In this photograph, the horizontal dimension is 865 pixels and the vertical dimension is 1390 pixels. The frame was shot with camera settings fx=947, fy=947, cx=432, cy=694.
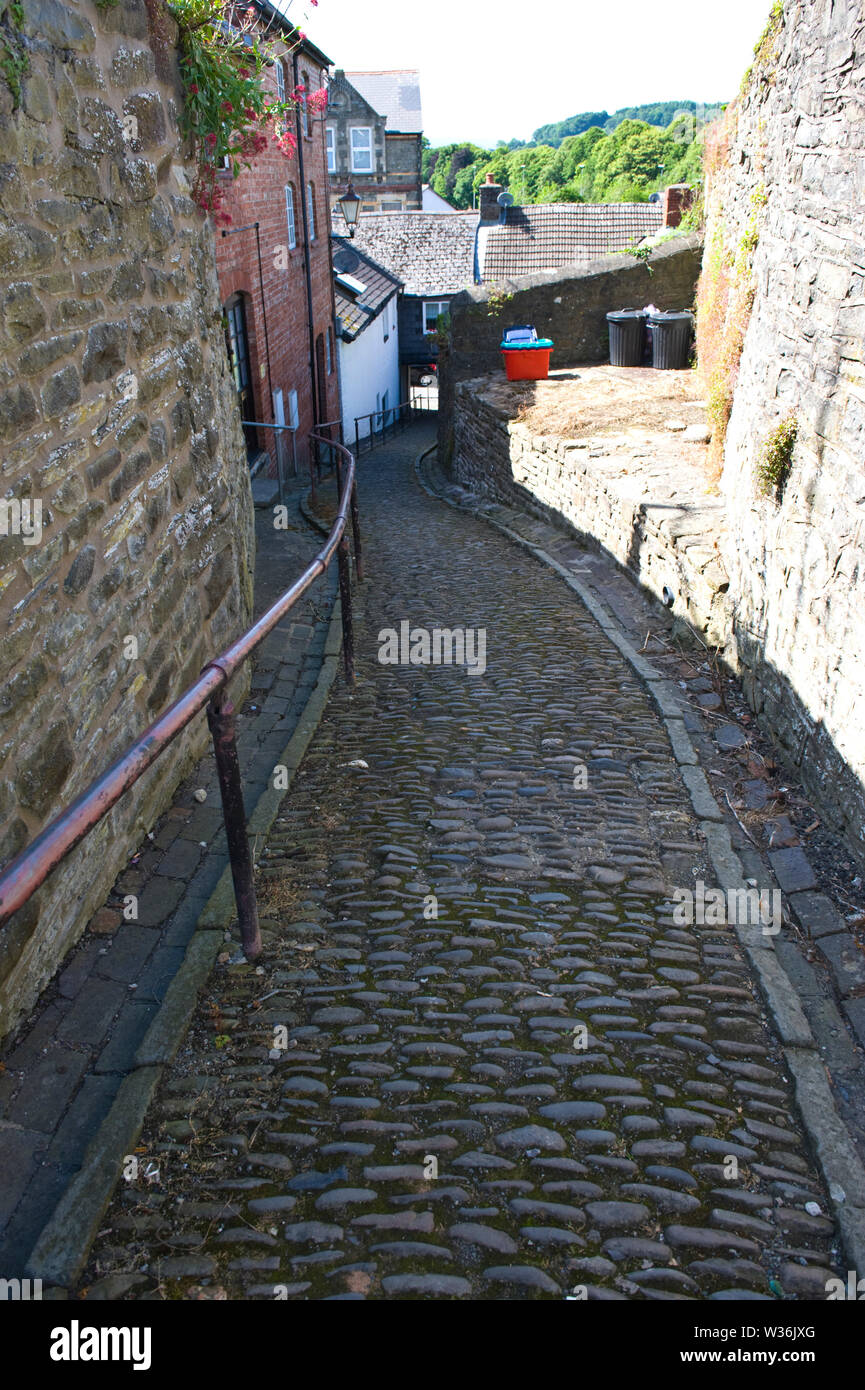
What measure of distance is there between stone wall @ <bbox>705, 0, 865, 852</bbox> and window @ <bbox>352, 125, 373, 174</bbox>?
52.3 metres

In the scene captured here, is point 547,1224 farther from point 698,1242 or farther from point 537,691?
point 537,691

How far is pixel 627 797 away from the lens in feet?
17.1

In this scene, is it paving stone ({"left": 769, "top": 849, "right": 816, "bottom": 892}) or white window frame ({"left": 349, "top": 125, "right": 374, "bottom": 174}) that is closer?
paving stone ({"left": 769, "top": 849, "right": 816, "bottom": 892})

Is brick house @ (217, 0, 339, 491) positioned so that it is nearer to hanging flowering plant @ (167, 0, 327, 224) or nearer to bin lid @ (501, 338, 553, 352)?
bin lid @ (501, 338, 553, 352)

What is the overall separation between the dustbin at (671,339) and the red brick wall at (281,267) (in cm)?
592

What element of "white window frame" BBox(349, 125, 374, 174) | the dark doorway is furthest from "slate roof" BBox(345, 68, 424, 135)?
the dark doorway

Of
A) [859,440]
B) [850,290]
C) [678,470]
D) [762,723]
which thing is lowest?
[762,723]

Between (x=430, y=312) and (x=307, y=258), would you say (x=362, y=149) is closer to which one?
(x=430, y=312)

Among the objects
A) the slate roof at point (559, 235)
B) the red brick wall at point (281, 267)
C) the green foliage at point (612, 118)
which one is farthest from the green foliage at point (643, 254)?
the green foliage at point (612, 118)

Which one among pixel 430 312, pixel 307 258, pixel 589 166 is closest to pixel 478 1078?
pixel 307 258

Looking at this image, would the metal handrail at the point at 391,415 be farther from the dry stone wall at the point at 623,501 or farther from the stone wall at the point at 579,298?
the dry stone wall at the point at 623,501

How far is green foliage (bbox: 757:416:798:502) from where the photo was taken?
5652 millimetres

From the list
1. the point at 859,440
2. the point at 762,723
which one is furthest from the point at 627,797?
the point at 859,440
